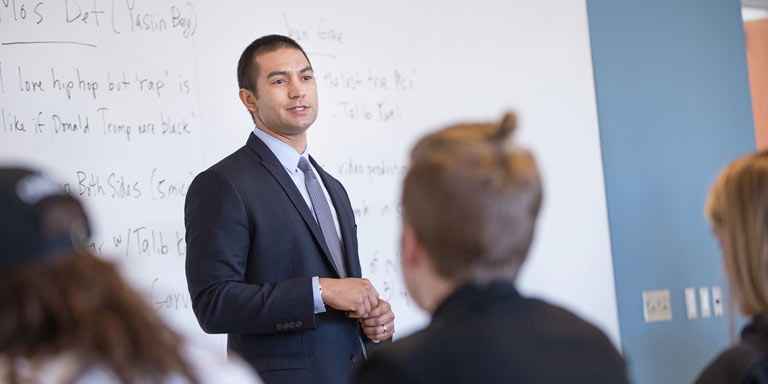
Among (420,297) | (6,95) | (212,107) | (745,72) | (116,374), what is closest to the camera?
(116,374)

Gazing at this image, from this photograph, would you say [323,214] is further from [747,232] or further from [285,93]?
[747,232]

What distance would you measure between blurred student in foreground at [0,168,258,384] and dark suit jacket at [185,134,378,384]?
1151 mm

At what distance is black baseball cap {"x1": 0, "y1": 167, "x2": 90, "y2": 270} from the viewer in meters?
0.92

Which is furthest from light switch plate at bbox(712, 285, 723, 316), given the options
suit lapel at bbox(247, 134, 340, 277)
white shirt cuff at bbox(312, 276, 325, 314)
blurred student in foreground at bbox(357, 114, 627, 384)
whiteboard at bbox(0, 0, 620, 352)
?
blurred student in foreground at bbox(357, 114, 627, 384)

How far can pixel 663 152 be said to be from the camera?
4074 millimetres

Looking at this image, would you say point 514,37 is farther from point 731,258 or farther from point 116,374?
point 116,374

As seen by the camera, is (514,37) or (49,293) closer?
(49,293)

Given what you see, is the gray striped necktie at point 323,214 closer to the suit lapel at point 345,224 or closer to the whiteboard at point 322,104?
the suit lapel at point 345,224

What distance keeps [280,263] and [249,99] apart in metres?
0.59

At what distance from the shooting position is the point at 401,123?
11.3 ft

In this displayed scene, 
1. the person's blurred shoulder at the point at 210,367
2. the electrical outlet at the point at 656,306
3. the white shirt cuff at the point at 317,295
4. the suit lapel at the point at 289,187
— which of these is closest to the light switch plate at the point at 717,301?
the electrical outlet at the point at 656,306

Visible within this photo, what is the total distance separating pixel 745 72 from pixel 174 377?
4.13 metres

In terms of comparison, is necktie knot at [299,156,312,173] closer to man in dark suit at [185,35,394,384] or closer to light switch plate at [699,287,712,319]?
man in dark suit at [185,35,394,384]

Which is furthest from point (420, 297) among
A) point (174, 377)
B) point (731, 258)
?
point (731, 258)
